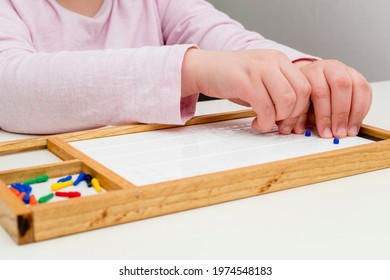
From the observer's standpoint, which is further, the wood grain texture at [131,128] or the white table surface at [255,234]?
the wood grain texture at [131,128]

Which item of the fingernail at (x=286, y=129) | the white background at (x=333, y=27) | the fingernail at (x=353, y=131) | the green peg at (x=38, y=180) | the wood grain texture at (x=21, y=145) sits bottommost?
the white background at (x=333, y=27)

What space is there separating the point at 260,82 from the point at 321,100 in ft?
0.25

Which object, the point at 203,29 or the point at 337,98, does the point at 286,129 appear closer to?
the point at 337,98

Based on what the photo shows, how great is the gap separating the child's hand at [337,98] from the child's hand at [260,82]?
0.02 m

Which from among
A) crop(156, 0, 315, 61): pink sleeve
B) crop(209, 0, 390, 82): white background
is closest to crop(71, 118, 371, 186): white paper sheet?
crop(156, 0, 315, 61): pink sleeve

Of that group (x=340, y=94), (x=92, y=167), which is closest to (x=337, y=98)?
(x=340, y=94)

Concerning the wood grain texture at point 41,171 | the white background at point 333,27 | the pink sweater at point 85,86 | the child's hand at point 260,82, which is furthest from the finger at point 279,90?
the white background at point 333,27

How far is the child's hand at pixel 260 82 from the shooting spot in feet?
1.83

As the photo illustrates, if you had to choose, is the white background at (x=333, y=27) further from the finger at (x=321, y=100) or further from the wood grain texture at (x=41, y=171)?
the wood grain texture at (x=41, y=171)

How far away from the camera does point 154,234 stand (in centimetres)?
36

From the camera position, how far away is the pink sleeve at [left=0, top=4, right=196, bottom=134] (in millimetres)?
605

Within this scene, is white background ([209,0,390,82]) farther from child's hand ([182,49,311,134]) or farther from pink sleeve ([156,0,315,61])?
child's hand ([182,49,311,134])
